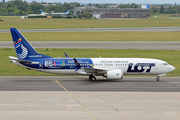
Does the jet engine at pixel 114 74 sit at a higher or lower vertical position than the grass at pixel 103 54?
higher

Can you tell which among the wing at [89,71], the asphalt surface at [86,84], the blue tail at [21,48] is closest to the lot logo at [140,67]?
the asphalt surface at [86,84]

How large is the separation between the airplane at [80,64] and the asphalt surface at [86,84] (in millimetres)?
1518

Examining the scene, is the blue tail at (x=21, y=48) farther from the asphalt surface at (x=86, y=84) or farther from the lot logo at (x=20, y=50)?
the asphalt surface at (x=86, y=84)

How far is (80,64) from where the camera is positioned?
4191cm

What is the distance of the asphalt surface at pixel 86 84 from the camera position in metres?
36.7

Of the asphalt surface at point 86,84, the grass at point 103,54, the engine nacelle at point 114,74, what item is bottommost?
the grass at point 103,54

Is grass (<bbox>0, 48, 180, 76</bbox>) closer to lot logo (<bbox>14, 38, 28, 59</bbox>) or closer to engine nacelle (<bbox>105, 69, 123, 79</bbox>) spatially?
lot logo (<bbox>14, 38, 28, 59</bbox>)

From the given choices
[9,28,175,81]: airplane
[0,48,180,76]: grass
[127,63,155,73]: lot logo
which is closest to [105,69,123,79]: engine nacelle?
[9,28,175,81]: airplane

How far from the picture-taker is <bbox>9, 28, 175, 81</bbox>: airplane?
41.6m

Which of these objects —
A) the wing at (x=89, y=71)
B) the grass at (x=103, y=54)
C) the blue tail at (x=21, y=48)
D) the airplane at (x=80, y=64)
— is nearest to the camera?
the wing at (x=89, y=71)

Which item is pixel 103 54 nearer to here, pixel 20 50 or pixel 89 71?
pixel 89 71

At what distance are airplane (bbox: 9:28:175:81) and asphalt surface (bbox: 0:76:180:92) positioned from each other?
59.8 inches

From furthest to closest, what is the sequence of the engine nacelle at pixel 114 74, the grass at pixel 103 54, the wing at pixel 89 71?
the grass at pixel 103 54
the wing at pixel 89 71
the engine nacelle at pixel 114 74
